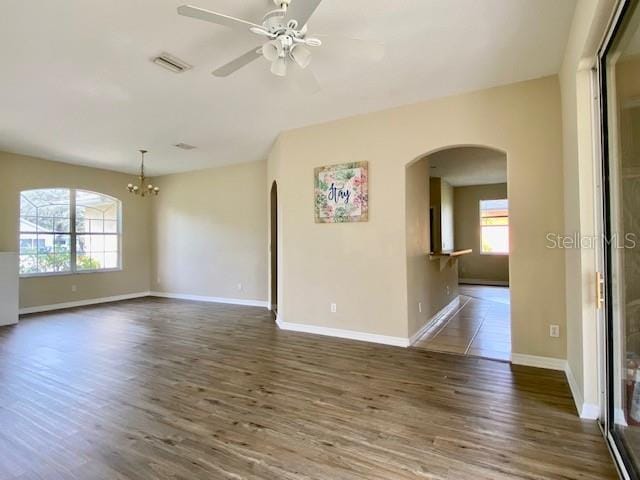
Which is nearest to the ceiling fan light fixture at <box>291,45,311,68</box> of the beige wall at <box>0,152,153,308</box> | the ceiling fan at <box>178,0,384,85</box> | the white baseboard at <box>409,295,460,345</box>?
the ceiling fan at <box>178,0,384,85</box>

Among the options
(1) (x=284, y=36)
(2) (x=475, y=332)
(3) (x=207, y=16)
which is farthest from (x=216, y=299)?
(3) (x=207, y=16)

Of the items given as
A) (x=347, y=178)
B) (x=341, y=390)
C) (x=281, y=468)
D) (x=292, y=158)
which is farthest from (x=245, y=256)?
(x=281, y=468)

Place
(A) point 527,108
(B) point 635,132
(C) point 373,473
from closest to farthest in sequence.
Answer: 1. (B) point 635,132
2. (C) point 373,473
3. (A) point 527,108

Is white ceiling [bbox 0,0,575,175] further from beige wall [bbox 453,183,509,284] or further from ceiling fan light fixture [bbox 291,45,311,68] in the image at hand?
beige wall [bbox 453,183,509,284]

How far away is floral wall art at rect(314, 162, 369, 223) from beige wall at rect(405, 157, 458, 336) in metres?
0.54

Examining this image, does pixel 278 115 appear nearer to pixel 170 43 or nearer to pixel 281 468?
pixel 170 43

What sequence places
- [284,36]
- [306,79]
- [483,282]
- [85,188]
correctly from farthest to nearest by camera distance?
1. [483,282]
2. [85,188]
3. [306,79]
4. [284,36]

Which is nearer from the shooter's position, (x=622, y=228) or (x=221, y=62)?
(x=622, y=228)

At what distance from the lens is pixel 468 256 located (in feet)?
32.7

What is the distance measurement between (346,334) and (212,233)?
4149mm

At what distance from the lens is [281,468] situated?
6.08 ft

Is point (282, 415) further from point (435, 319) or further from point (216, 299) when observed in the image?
point (216, 299)

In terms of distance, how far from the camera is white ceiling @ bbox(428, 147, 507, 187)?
5.83m

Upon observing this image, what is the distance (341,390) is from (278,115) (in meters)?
3.27
